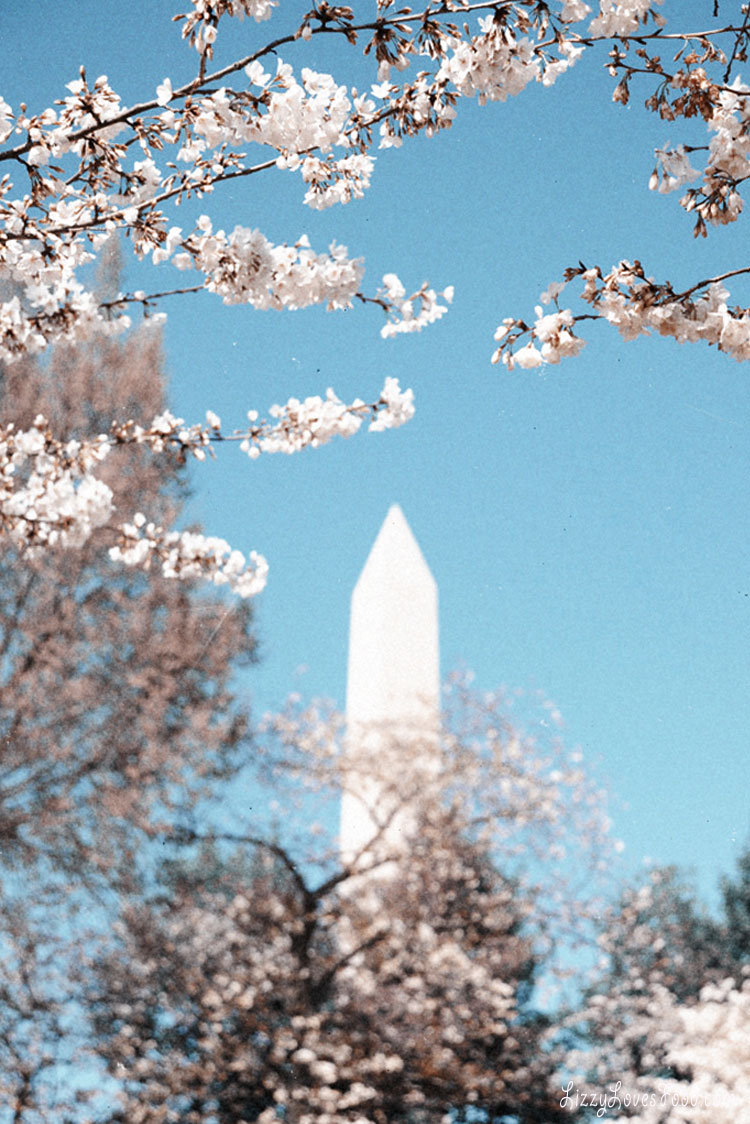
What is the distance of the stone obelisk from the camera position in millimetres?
4637

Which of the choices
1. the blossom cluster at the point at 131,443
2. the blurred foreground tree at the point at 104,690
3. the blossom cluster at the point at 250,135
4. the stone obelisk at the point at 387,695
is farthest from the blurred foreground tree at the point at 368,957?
the blossom cluster at the point at 250,135

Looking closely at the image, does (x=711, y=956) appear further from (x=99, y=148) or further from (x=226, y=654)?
(x=99, y=148)

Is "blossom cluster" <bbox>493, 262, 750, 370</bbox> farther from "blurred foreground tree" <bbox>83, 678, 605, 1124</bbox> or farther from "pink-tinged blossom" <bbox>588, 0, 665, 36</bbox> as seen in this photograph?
"blurred foreground tree" <bbox>83, 678, 605, 1124</bbox>

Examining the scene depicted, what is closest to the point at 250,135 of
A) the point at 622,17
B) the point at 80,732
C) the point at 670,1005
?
the point at 622,17

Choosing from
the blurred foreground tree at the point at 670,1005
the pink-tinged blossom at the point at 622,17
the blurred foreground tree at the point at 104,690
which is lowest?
the blurred foreground tree at the point at 670,1005

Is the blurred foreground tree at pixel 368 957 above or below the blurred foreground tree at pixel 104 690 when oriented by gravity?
below

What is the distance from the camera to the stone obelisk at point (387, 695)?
464 centimetres

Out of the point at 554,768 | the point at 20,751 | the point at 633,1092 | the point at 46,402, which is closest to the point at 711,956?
the point at 633,1092

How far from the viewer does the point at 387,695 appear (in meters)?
4.98

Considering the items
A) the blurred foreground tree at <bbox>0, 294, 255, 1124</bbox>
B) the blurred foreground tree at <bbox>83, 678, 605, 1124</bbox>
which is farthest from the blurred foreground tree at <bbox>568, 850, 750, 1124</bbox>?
the blurred foreground tree at <bbox>0, 294, 255, 1124</bbox>

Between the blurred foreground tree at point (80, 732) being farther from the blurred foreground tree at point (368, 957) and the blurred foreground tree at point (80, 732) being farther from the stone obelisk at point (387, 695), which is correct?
the stone obelisk at point (387, 695)

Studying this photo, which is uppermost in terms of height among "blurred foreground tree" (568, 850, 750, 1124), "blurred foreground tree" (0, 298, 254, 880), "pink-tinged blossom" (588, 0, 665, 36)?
"blurred foreground tree" (0, 298, 254, 880)

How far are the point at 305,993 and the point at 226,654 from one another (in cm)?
180

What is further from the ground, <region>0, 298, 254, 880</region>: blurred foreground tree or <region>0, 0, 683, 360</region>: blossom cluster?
<region>0, 298, 254, 880</region>: blurred foreground tree
